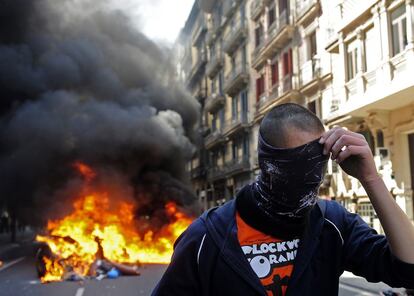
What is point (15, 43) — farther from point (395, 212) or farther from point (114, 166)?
point (395, 212)

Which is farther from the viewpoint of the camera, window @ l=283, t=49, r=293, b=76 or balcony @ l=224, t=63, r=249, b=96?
balcony @ l=224, t=63, r=249, b=96

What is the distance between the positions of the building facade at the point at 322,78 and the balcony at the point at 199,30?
2.73 metres

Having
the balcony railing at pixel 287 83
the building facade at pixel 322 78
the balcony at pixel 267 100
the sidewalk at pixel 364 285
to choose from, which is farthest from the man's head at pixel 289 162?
the balcony at pixel 267 100

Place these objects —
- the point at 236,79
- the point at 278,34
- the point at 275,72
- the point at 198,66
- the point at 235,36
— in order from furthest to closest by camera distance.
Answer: the point at 198,66 → the point at 235,36 → the point at 236,79 → the point at 275,72 → the point at 278,34

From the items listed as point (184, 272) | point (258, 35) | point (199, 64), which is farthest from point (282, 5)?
point (184, 272)

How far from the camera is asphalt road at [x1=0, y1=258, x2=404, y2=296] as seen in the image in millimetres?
8167

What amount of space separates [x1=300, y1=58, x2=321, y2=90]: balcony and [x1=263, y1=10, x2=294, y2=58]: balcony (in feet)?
6.00

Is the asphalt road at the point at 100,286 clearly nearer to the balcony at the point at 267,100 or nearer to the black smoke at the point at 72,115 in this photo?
the black smoke at the point at 72,115

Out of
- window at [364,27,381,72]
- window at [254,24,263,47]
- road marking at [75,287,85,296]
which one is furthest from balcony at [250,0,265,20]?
road marking at [75,287,85,296]

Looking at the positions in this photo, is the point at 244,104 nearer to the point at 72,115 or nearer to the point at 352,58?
the point at 72,115

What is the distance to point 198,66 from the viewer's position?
38906mm

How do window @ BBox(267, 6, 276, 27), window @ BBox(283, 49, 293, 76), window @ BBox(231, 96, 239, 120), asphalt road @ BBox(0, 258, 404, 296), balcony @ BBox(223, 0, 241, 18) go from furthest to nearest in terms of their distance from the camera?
window @ BBox(231, 96, 239, 120) < balcony @ BBox(223, 0, 241, 18) < window @ BBox(267, 6, 276, 27) < window @ BBox(283, 49, 293, 76) < asphalt road @ BBox(0, 258, 404, 296)

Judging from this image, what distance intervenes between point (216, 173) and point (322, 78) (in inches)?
625

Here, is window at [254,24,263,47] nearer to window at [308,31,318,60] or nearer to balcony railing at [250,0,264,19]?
balcony railing at [250,0,264,19]
